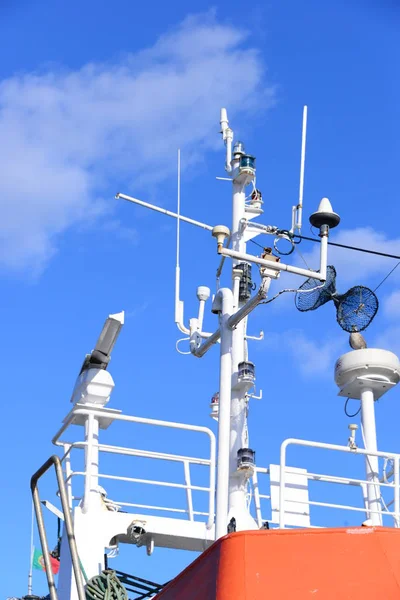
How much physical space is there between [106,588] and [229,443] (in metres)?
2.26

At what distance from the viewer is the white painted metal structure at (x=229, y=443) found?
1246cm

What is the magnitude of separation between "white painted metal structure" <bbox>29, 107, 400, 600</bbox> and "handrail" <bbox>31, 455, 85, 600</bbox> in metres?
3.32

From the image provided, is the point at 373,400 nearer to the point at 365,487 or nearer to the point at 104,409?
the point at 365,487

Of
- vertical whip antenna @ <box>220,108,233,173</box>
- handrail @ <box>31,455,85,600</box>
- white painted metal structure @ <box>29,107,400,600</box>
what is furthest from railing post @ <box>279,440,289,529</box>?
vertical whip antenna @ <box>220,108,233,173</box>

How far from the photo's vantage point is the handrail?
8.17 m

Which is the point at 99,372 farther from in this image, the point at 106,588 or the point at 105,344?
the point at 106,588

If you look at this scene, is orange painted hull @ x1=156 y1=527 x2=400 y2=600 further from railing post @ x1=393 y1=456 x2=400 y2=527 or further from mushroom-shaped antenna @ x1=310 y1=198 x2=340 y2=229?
mushroom-shaped antenna @ x1=310 y1=198 x2=340 y2=229

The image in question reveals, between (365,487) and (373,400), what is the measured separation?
135 cm

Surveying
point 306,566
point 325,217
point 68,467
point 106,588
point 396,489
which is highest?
point 325,217

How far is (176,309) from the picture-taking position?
605 inches

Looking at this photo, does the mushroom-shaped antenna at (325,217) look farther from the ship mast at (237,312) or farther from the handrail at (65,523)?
the handrail at (65,523)

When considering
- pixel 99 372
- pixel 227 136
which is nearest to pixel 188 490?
pixel 99 372

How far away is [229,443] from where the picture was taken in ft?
41.6

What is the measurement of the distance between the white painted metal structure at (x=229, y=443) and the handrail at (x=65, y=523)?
332 centimetres
